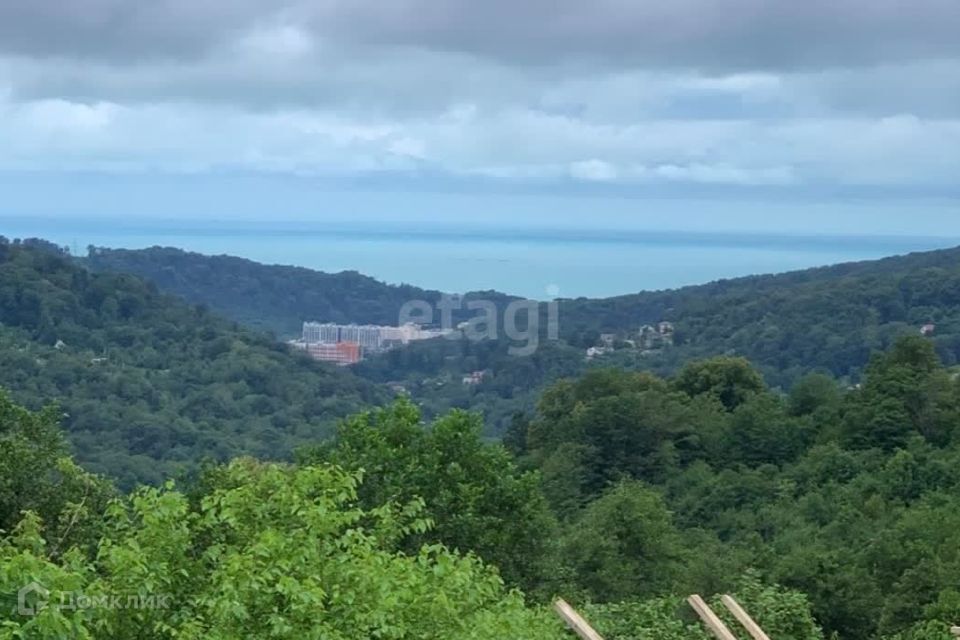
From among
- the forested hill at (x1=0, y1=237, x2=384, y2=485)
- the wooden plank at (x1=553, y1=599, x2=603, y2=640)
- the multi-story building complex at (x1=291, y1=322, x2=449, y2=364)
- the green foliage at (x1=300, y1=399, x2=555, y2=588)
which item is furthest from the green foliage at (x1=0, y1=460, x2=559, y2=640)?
the multi-story building complex at (x1=291, y1=322, x2=449, y2=364)

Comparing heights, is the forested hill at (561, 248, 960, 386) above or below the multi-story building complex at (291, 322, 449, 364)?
above

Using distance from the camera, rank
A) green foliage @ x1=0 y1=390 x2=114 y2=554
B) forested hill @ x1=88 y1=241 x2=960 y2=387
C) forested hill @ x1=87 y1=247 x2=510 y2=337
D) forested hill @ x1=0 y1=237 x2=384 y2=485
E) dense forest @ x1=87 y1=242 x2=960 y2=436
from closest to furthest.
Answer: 1. green foliage @ x1=0 y1=390 x2=114 y2=554
2. forested hill @ x1=0 y1=237 x2=384 y2=485
3. dense forest @ x1=87 y1=242 x2=960 y2=436
4. forested hill @ x1=88 y1=241 x2=960 y2=387
5. forested hill @ x1=87 y1=247 x2=510 y2=337

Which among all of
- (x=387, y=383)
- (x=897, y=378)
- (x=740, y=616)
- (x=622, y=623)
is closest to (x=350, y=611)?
(x=740, y=616)

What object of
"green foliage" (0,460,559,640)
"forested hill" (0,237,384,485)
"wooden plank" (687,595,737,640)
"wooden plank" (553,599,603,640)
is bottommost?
"forested hill" (0,237,384,485)

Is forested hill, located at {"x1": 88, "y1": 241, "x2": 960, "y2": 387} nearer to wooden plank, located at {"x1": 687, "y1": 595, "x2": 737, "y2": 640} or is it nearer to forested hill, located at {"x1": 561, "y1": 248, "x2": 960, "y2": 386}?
forested hill, located at {"x1": 561, "y1": 248, "x2": 960, "y2": 386}

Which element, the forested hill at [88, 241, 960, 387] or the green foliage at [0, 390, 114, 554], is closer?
the green foliage at [0, 390, 114, 554]

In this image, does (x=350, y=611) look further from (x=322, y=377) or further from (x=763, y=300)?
(x=763, y=300)
